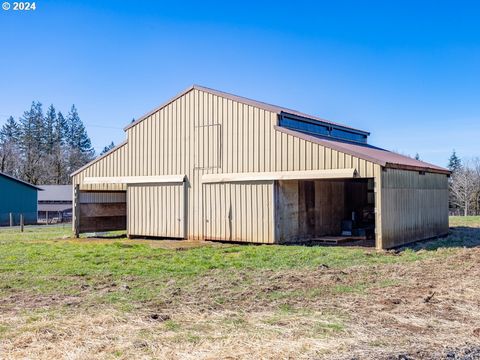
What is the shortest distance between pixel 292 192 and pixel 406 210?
3.69 m

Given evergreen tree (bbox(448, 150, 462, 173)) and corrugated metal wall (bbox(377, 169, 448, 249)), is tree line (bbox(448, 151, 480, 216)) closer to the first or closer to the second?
evergreen tree (bbox(448, 150, 462, 173))

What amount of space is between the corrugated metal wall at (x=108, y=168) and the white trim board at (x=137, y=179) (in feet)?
0.61

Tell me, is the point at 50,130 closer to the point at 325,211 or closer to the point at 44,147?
the point at 44,147

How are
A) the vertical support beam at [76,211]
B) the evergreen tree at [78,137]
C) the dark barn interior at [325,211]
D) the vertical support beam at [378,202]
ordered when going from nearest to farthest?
1. the vertical support beam at [378,202]
2. the dark barn interior at [325,211]
3. the vertical support beam at [76,211]
4. the evergreen tree at [78,137]

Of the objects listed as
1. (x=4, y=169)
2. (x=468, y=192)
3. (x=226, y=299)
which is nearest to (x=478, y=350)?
(x=226, y=299)

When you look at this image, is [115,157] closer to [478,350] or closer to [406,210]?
[406,210]

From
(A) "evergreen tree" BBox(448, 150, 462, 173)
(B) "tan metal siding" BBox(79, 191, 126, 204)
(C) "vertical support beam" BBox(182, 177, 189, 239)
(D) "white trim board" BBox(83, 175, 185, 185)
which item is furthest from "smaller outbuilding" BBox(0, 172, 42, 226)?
(A) "evergreen tree" BBox(448, 150, 462, 173)

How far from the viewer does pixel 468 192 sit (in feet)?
171

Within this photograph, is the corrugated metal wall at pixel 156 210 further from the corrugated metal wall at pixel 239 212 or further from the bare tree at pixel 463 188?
the bare tree at pixel 463 188

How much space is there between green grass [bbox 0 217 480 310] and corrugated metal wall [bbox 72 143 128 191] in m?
4.31

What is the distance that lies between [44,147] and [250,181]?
57.5 metres

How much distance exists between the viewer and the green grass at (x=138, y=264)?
8297 millimetres

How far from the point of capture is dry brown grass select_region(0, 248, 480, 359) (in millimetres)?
5020

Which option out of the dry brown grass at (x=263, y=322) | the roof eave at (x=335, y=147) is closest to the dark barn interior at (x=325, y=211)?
the roof eave at (x=335, y=147)
